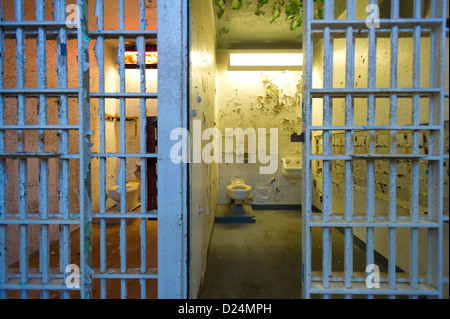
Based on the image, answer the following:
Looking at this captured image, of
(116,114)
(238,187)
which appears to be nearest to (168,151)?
(238,187)

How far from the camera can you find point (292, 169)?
3.99 meters

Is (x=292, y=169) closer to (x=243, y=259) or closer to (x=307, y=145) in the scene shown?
(x=243, y=259)

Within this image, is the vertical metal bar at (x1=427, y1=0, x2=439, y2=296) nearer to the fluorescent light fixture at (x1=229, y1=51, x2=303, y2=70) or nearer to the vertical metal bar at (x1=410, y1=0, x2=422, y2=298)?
the vertical metal bar at (x1=410, y1=0, x2=422, y2=298)

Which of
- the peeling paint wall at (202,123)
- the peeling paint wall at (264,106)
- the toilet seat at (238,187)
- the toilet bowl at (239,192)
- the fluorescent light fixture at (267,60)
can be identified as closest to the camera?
the peeling paint wall at (202,123)

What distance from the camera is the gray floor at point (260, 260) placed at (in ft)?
6.25

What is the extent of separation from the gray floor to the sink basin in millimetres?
848

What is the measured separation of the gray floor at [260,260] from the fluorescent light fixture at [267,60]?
2740 mm

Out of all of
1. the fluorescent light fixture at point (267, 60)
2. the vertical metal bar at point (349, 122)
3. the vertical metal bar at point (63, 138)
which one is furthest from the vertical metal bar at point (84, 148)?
the fluorescent light fixture at point (267, 60)

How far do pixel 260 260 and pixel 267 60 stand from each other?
10.8 ft

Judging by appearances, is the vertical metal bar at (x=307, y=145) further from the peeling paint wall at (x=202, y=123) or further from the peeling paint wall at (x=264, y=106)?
the peeling paint wall at (x=264, y=106)

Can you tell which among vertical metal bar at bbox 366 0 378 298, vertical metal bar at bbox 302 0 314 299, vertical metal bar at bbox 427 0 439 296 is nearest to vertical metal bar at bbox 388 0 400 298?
vertical metal bar at bbox 366 0 378 298

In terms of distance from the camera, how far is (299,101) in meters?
4.25
